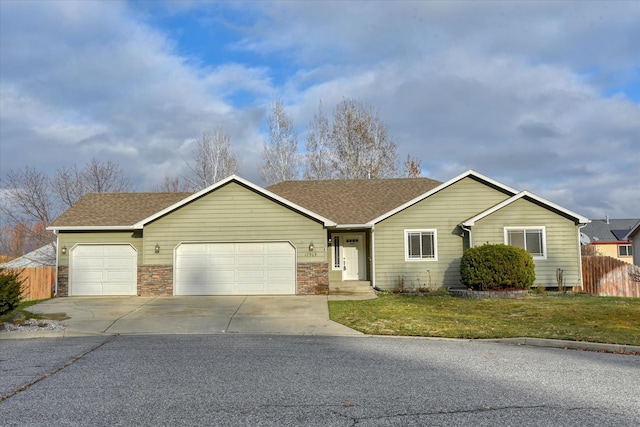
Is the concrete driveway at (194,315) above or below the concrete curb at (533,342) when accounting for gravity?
above

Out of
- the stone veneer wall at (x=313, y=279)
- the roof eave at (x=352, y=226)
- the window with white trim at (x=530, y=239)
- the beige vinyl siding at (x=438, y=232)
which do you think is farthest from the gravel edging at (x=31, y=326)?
the window with white trim at (x=530, y=239)

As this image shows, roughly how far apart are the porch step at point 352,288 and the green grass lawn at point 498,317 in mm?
1786

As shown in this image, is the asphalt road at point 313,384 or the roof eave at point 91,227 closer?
the asphalt road at point 313,384

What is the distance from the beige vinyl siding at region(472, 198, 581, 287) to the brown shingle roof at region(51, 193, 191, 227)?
518 inches

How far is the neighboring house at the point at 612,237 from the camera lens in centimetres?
4875

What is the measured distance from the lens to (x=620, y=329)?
36.2 feet

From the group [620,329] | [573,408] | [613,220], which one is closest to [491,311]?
[620,329]

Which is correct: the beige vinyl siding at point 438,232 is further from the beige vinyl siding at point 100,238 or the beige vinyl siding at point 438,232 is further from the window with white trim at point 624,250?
the window with white trim at point 624,250

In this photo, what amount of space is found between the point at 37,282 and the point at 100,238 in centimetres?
273

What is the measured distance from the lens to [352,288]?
19703mm

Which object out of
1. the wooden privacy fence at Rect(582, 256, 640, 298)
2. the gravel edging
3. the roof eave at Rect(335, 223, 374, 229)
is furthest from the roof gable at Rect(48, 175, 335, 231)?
the wooden privacy fence at Rect(582, 256, 640, 298)

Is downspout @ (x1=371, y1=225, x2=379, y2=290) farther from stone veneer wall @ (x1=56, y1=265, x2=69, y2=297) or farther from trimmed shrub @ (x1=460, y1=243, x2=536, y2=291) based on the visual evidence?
stone veneer wall @ (x1=56, y1=265, x2=69, y2=297)

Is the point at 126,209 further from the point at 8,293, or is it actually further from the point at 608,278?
the point at 608,278

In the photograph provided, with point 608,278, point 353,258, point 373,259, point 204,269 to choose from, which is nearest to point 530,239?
point 608,278
